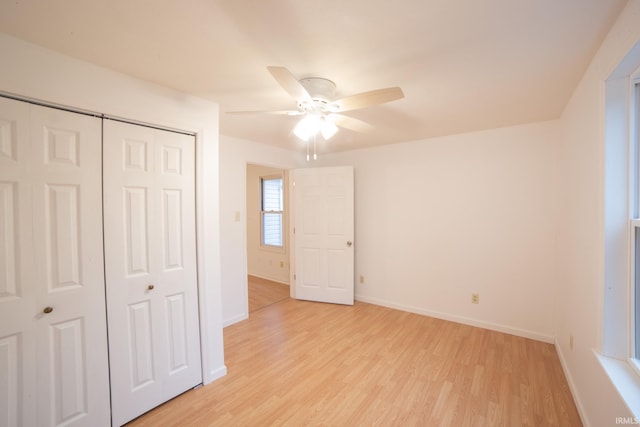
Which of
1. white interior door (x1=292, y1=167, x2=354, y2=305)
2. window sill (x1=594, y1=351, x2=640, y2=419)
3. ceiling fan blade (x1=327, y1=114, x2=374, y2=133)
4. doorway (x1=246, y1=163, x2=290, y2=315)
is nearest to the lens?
window sill (x1=594, y1=351, x2=640, y2=419)

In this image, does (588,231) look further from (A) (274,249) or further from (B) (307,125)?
(A) (274,249)

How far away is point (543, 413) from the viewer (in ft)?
5.74

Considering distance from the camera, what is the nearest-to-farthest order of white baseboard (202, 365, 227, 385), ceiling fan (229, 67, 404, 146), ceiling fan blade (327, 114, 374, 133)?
ceiling fan (229, 67, 404, 146) → ceiling fan blade (327, 114, 374, 133) → white baseboard (202, 365, 227, 385)

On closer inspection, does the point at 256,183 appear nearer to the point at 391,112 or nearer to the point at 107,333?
the point at 391,112

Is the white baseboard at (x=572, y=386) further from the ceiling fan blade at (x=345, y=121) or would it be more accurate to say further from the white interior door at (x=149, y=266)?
the white interior door at (x=149, y=266)

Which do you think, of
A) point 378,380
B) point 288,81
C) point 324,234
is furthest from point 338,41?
point 324,234

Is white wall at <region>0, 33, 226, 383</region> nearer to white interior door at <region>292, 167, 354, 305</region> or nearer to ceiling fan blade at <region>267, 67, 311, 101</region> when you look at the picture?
ceiling fan blade at <region>267, 67, 311, 101</region>

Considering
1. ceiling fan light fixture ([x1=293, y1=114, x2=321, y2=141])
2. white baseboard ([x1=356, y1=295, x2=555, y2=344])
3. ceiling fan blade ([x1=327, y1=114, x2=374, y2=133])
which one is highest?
ceiling fan blade ([x1=327, y1=114, x2=374, y2=133])

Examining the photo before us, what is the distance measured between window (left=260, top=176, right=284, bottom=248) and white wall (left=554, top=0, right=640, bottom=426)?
3.89 meters

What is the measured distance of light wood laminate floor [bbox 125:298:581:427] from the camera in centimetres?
174

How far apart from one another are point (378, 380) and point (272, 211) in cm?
354

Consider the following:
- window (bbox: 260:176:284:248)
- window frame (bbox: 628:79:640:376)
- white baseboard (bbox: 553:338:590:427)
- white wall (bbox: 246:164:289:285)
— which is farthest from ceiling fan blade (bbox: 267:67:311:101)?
window (bbox: 260:176:284:248)

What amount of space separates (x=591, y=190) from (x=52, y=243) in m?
3.17

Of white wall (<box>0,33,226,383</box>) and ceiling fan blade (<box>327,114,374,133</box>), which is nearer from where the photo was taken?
white wall (<box>0,33,226,383</box>)
